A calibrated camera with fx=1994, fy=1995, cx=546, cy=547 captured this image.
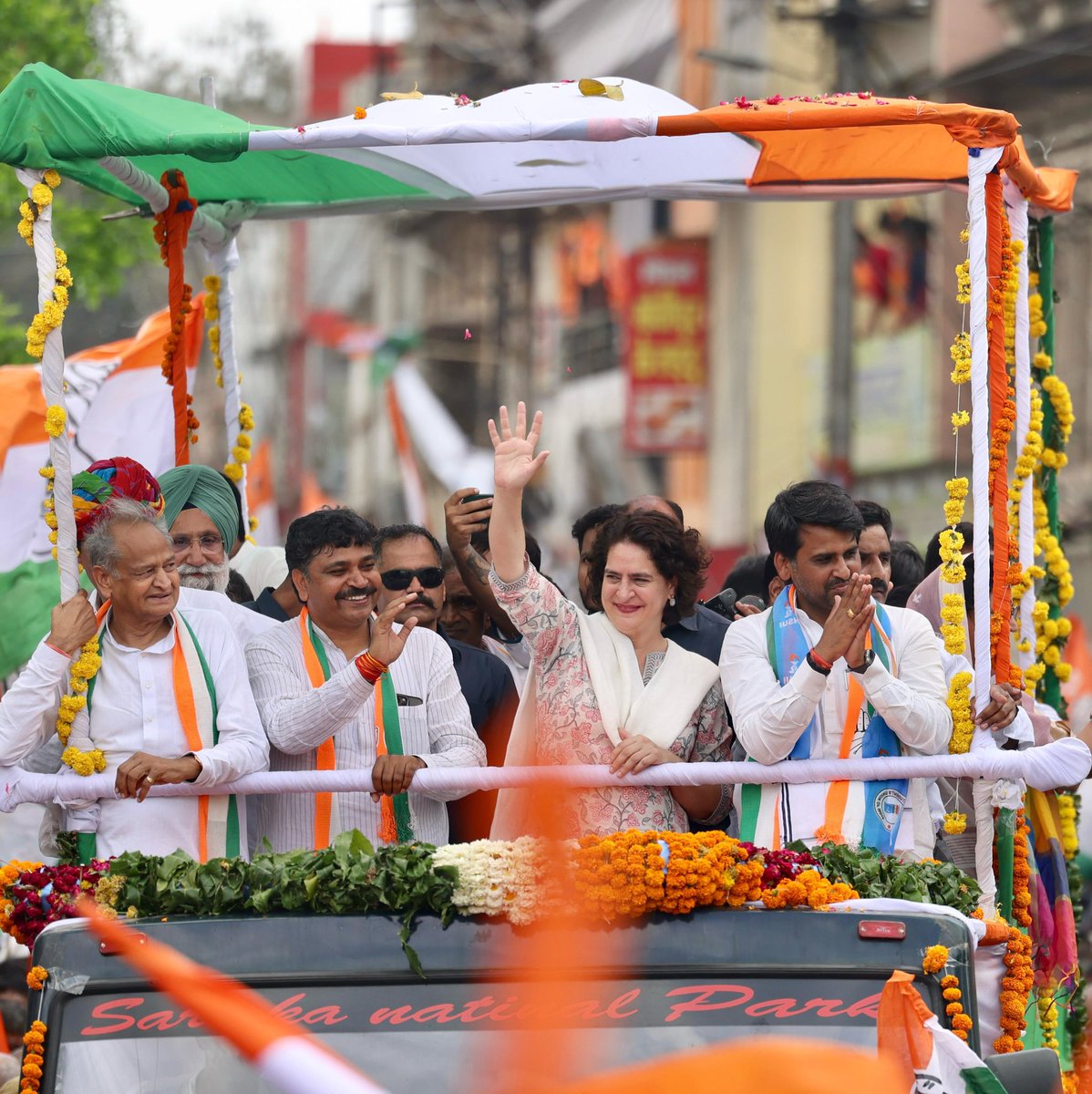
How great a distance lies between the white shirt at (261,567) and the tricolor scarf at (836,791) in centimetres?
282

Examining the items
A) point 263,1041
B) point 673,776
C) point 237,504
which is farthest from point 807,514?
point 263,1041

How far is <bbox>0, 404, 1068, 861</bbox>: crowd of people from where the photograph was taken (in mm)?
5047

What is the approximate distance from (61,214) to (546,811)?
13.1 metres

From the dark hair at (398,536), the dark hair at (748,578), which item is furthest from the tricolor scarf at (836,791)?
the dark hair at (748,578)

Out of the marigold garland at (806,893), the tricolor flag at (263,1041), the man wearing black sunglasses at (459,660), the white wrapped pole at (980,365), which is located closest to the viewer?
the tricolor flag at (263,1041)

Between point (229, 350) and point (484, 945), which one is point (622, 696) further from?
point (229, 350)

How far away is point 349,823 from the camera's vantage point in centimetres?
539

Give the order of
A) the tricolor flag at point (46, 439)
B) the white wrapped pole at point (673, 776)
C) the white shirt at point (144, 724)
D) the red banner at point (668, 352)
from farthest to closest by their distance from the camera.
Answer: the red banner at point (668, 352) < the tricolor flag at point (46, 439) < the white shirt at point (144, 724) < the white wrapped pole at point (673, 776)

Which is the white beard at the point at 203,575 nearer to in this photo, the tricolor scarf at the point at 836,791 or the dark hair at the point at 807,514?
the dark hair at the point at 807,514

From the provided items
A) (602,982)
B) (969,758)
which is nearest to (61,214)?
(969,758)

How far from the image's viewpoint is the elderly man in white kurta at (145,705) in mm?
5078

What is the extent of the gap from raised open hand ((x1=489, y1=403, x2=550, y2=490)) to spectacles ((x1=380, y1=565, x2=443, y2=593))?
3.40ft

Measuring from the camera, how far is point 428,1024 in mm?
3621

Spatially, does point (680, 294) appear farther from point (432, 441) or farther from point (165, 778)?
point (165, 778)
